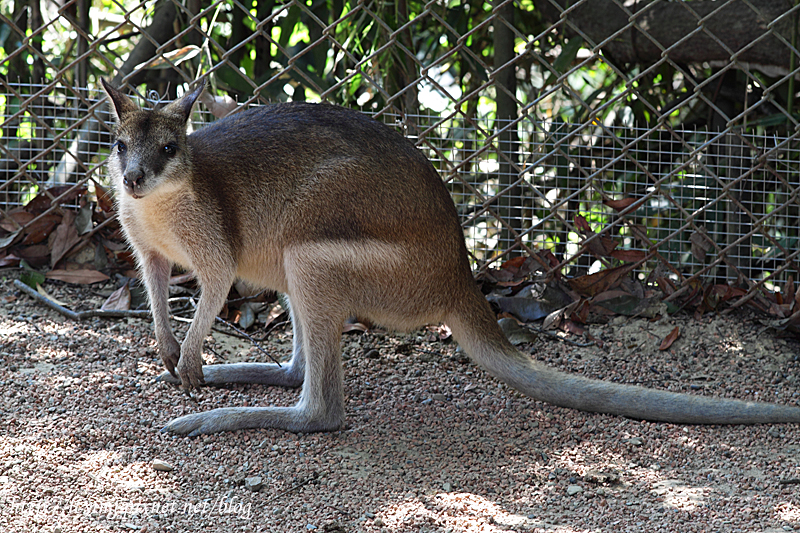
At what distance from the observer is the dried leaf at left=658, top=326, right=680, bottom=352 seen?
3.43 metres

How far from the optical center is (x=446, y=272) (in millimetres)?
2928

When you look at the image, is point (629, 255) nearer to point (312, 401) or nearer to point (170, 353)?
point (312, 401)

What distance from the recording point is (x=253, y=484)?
241 centimetres

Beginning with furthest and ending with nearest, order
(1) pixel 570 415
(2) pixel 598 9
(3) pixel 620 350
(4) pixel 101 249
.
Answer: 1. (2) pixel 598 9
2. (4) pixel 101 249
3. (3) pixel 620 350
4. (1) pixel 570 415

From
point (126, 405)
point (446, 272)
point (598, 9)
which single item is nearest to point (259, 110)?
point (446, 272)

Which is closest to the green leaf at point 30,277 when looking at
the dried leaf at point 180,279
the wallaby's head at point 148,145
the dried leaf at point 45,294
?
the dried leaf at point 45,294

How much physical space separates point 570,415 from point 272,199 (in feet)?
4.30

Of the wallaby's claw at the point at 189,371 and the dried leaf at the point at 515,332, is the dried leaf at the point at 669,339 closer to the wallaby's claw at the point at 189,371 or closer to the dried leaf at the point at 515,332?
the dried leaf at the point at 515,332

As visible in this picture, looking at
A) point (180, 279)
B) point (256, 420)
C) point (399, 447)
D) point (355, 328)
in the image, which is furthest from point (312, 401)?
point (180, 279)

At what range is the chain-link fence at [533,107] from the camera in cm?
360

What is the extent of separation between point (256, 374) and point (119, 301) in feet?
2.75

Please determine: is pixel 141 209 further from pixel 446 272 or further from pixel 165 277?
pixel 446 272

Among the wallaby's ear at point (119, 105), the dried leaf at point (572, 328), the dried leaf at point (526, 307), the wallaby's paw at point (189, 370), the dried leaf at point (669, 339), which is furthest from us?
the dried leaf at point (526, 307)

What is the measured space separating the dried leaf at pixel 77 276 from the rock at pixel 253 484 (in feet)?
5.61
